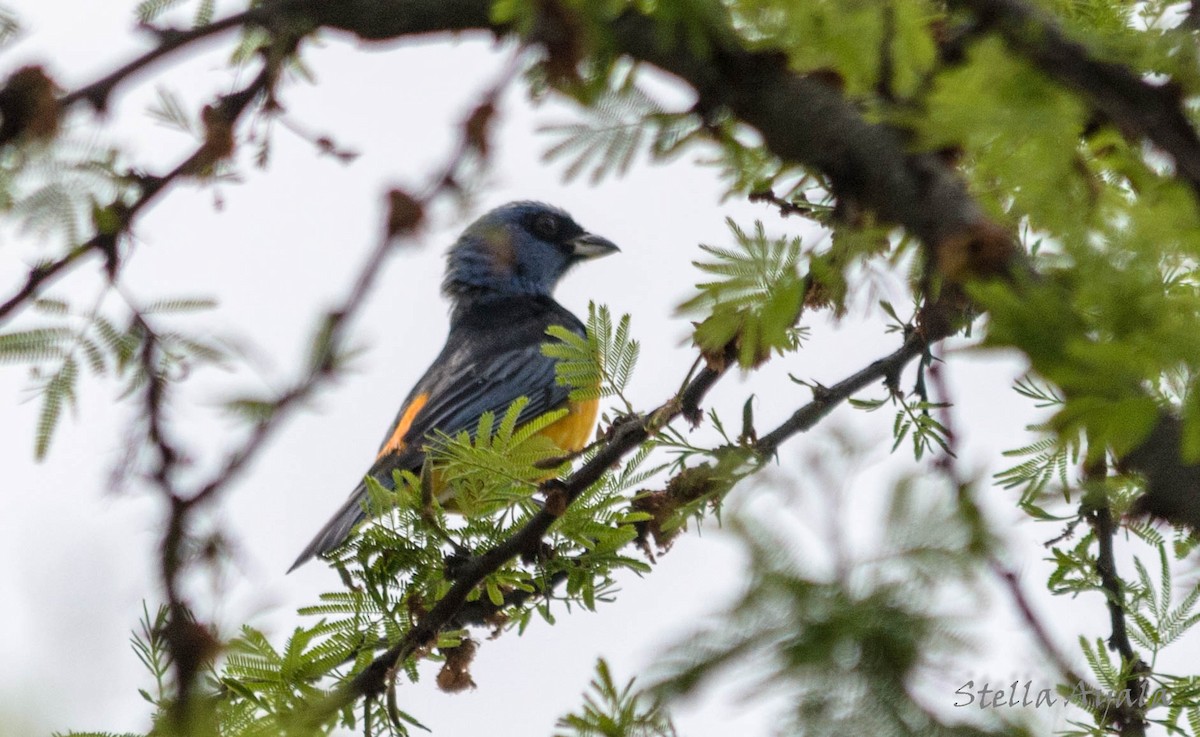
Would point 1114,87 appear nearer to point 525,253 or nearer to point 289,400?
point 289,400

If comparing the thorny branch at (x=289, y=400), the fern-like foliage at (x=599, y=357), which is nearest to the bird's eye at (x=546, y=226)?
the fern-like foliage at (x=599, y=357)

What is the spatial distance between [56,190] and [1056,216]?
2.02m

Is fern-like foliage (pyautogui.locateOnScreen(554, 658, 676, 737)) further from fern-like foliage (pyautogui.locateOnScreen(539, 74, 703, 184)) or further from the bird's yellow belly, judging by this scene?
the bird's yellow belly

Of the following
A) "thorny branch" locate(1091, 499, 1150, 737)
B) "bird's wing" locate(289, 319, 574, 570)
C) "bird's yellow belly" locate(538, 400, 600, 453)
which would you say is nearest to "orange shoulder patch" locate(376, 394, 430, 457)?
"bird's wing" locate(289, 319, 574, 570)

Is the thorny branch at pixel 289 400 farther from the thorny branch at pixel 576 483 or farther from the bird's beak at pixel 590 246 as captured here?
the bird's beak at pixel 590 246

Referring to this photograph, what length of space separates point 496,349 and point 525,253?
1.48 meters

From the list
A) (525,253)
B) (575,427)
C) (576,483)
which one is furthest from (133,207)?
(525,253)

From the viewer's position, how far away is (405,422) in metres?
7.57

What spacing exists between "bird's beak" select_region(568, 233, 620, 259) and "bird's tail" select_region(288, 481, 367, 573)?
3.67m

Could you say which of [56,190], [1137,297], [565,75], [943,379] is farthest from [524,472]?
[1137,297]

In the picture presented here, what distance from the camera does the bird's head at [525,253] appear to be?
A: 29.6 feet

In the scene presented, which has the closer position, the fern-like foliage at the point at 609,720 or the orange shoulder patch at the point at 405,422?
the fern-like foliage at the point at 609,720

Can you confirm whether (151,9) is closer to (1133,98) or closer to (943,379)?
(1133,98)

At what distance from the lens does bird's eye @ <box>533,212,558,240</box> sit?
370 inches
